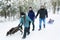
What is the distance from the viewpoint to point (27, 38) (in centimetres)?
1216

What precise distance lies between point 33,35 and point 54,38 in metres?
1.63

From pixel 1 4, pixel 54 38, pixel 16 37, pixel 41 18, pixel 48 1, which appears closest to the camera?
pixel 54 38

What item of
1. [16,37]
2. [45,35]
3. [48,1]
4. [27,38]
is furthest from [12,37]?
[48,1]

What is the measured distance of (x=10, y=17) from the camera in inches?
1088

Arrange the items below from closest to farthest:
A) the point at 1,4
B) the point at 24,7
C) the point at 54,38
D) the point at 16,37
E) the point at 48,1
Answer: the point at 54,38, the point at 16,37, the point at 1,4, the point at 24,7, the point at 48,1

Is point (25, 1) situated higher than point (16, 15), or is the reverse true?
point (25, 1)

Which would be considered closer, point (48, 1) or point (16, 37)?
point (16, 37)

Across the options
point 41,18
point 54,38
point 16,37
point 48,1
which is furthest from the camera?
point 48,1

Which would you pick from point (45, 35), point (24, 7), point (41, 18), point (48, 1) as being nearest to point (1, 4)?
point (24, 7)

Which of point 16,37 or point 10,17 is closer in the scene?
point 16,37

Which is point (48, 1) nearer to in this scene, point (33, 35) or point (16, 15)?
point (16, 15)

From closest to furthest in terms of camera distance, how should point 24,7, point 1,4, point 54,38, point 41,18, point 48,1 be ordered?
point 54,38, point 41,18, point 1,4, point 24,7, point 48,1

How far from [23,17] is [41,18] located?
2.38 m

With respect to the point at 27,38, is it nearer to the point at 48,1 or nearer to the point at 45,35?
the point at 45,35
